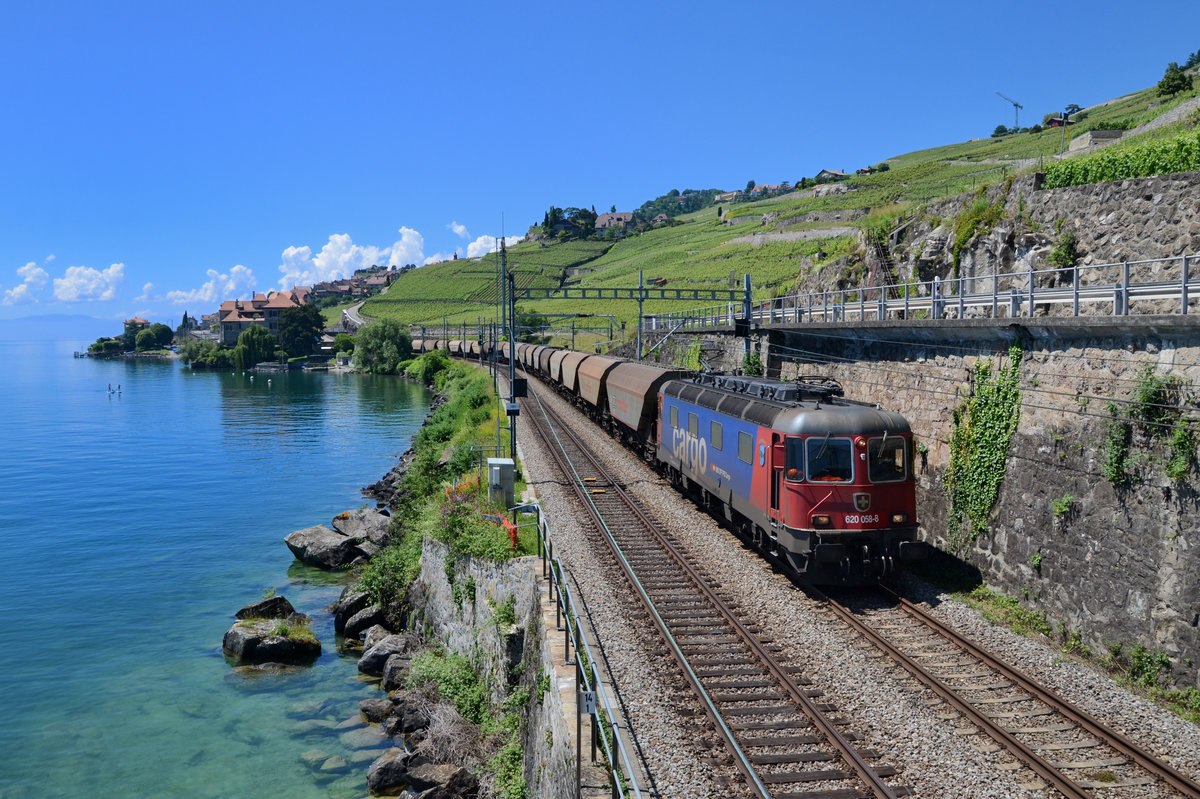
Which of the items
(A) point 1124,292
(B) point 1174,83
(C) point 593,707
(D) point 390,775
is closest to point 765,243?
(B) point 1174,83

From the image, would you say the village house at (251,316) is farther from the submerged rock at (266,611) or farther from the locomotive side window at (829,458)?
the locomotive side window at (829,458)

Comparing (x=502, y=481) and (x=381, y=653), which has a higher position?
(x=502, y=481)

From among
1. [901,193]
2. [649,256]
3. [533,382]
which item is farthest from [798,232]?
[533,382]

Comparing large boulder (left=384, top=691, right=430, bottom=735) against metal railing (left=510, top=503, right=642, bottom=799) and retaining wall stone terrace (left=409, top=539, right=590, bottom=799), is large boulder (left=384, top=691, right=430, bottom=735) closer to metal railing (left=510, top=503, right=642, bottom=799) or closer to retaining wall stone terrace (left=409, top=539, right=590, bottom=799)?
retaining wall stone terrace (left=409, top=539, right=590, bottom=799)

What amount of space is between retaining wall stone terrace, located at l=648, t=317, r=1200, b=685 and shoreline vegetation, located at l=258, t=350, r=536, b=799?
29.8 ft

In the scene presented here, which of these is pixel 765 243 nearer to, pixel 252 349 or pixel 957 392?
pixel 252 349

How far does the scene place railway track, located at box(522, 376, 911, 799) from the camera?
926cm

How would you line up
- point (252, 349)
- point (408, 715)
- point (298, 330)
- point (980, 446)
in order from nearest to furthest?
point (980, 446) → point (408, 715) → point (252, 349) → point (298, 330)

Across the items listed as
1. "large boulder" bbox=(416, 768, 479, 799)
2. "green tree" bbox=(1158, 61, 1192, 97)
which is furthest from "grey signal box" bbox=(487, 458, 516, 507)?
"green tree" bbox=(1158, 61, 1192, 97)

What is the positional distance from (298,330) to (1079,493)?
485 feet

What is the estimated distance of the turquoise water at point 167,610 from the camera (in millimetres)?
17875

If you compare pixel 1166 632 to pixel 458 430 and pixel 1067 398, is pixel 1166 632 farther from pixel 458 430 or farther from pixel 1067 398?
pixel 458 430

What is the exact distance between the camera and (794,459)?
15406mm

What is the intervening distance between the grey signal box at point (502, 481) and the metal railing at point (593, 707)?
5467mm
